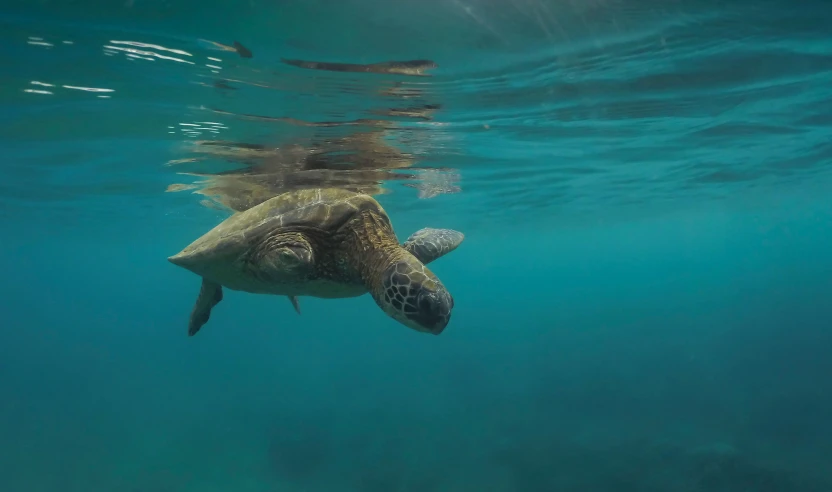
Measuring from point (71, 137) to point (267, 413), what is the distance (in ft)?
55.6

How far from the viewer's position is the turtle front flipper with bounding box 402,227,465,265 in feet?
24.5

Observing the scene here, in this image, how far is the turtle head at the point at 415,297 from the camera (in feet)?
15.5

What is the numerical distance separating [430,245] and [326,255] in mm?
1799

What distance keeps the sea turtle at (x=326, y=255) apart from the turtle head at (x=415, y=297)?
0.01 metres

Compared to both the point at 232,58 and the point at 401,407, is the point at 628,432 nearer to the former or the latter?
the point at 401,407

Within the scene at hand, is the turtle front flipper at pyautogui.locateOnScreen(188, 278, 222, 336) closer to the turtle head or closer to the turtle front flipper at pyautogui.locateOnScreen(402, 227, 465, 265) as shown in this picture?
the turtle front flipper at pyautogui.locateOnScreen(402, 227, 465, 265)

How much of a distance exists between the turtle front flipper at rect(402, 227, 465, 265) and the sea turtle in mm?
16

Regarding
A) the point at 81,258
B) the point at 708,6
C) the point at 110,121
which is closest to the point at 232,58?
the point at 110,121

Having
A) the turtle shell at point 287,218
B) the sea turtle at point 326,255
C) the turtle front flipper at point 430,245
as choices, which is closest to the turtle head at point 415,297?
the sea turtle at point 326,255

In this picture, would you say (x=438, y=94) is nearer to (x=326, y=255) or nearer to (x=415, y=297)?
(x=326, y=255)

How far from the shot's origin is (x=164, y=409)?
2988 centimetres

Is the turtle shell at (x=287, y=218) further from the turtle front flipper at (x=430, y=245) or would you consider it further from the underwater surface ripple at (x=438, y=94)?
the underwater surface ripple at (x=438, y=94)

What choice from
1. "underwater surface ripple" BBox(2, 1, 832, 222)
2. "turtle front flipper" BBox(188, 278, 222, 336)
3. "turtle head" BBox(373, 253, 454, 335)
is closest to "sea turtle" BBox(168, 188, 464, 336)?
"turtle head" BBox(373, 253, 454, 335)

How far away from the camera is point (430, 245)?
7.54 metres
